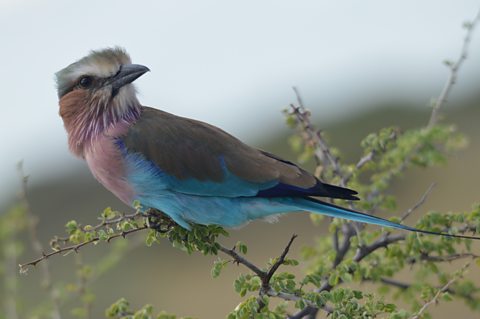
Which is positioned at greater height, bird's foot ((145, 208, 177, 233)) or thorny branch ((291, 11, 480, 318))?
thorny branch ((291, 11, 480, 318))

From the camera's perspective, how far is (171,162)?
3.91 meters

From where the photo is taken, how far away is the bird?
3.75 m

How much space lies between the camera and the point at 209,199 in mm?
3855

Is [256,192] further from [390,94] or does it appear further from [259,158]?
[390,94]

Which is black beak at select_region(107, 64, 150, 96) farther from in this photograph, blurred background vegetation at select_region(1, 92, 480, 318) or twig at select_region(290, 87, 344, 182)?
blurred background vegetation at select_region(1, 92, 480, 318)

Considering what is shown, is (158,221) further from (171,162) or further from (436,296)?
(436,296)

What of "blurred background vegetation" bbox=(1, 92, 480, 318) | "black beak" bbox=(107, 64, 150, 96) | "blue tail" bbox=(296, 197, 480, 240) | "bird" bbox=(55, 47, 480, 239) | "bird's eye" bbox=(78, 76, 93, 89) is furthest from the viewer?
"blurred background vegetation" bbox=(1, 92, 480, 318)

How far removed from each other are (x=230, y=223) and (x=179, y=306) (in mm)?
10541

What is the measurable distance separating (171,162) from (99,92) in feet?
1.75

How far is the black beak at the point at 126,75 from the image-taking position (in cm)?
407

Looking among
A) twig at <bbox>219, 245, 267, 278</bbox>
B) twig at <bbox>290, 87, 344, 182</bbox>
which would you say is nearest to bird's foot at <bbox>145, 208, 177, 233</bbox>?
twig at <bbox>219, 245, 267, 278</bbox>

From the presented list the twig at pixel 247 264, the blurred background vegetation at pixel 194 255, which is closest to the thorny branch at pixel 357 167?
the twig at pixel 247 264

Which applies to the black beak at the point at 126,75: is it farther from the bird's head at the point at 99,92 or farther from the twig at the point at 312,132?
the twig at the point at 312,132

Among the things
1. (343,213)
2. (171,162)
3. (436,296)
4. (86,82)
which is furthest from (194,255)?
(436,296)
